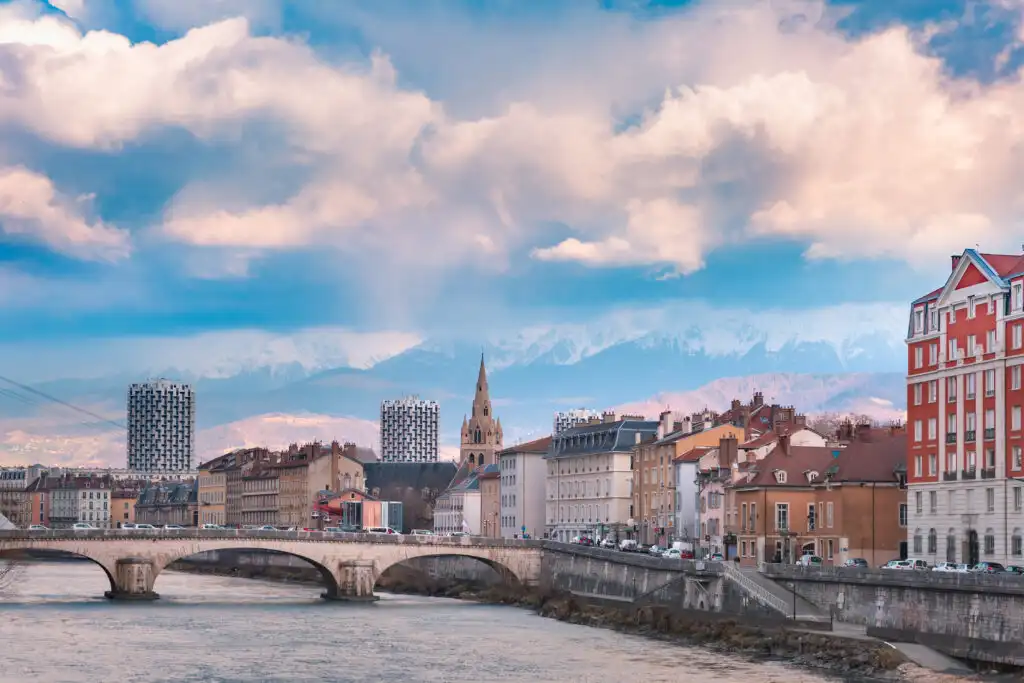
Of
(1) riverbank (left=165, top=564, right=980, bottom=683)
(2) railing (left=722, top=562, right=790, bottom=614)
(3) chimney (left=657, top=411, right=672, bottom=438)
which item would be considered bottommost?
(1) riverbank (left=165, top=564, right=980, bottom=683)

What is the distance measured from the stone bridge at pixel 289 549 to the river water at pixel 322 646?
10.6ft

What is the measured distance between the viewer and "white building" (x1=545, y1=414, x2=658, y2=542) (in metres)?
145

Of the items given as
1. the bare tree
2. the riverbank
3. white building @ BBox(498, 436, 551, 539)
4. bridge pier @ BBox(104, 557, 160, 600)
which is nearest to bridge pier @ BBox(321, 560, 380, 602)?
the riverbank

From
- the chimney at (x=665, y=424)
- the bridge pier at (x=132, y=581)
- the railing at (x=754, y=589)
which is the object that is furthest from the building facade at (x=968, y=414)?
the bridge pier at (x=132, y=581)

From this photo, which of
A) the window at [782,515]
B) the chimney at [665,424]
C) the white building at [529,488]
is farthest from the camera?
the white building at [529,488]

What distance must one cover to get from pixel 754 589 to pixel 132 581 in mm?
49759

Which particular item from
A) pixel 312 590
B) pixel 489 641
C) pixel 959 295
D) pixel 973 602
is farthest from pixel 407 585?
pixel 973 602

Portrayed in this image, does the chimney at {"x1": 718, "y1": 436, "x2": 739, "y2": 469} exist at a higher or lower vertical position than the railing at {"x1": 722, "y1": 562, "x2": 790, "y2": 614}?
higher

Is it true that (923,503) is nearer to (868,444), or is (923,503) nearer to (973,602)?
(868,444)

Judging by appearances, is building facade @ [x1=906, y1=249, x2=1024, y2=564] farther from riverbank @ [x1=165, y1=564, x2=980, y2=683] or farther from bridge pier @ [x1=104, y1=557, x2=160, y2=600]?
bridge pier @ [x1=104, y1=557, x2=160, y2=600]

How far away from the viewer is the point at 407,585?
138 metres

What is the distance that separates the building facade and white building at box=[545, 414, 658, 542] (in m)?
50.7

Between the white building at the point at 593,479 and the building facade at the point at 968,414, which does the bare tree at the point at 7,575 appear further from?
the building facade at the point at 968,414

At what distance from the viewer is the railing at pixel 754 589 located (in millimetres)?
81562
